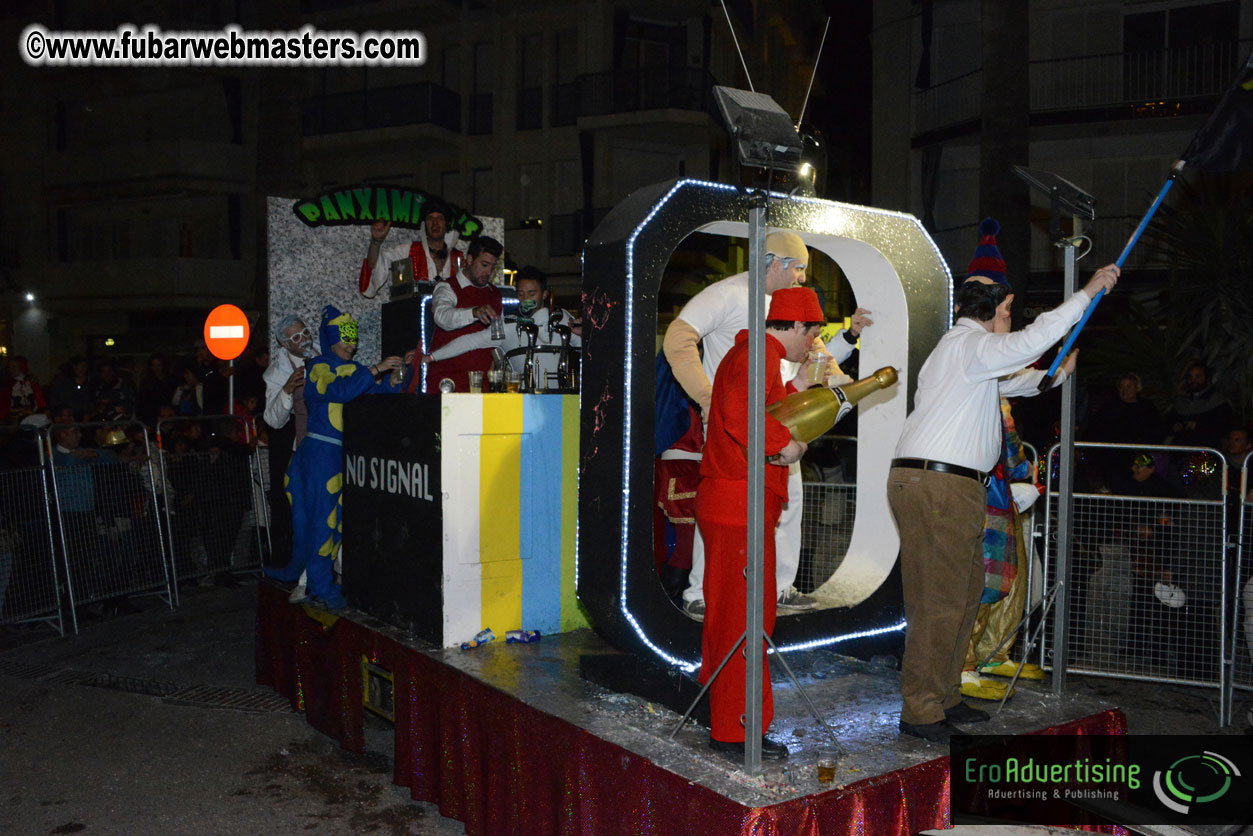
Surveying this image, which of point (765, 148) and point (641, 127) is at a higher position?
point (641, 127)

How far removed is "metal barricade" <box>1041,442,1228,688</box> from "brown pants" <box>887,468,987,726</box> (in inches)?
107

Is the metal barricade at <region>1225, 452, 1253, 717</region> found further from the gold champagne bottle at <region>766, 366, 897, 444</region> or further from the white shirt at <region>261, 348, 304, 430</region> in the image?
the white shirt at <region>261, 348, 304, 430</region>

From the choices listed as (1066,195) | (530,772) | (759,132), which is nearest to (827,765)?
(530,772)

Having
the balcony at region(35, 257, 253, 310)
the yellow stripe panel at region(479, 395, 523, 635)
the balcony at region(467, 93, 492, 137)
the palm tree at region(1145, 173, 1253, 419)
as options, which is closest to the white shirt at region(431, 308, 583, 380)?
the yellow stripe panel at region(479, 395, 523, 635)

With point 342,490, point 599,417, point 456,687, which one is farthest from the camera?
point 342,490

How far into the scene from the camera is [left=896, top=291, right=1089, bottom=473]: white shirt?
3543 millimetres

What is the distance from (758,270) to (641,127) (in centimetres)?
1983

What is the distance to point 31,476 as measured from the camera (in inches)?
307

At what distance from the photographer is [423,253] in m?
7.00

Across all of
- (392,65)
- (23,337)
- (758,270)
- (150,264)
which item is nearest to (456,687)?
(758,270)

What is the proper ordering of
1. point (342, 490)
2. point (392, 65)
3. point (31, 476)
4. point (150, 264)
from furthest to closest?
point (150, 264), point (392, 65), point (31, 476), point (342, 490)

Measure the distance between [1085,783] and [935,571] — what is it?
1.05 m

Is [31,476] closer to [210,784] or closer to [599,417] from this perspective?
[210,784]

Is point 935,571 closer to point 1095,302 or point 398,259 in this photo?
point 1095,302
